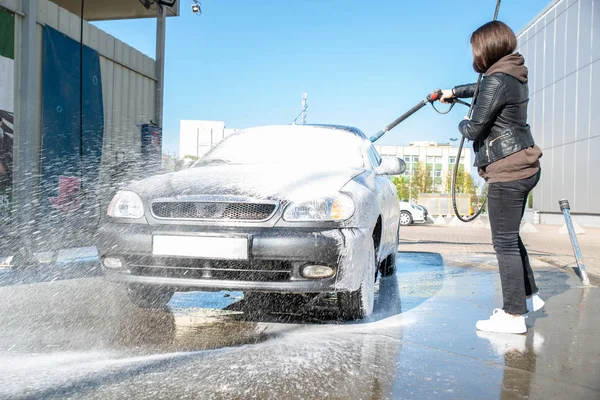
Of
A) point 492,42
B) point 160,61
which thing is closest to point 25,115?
point 160,61

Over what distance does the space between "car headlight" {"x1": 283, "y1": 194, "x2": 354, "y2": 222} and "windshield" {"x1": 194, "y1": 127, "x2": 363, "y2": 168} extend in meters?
0.88

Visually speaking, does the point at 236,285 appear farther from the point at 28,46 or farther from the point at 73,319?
the point at 28,46

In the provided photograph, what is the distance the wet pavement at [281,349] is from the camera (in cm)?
233

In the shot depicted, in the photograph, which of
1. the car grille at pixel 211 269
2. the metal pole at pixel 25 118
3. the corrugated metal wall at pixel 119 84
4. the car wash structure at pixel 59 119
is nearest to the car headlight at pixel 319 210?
the car grille at pixel 211 269

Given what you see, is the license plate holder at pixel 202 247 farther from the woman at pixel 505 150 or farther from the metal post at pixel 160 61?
the metal post at pixel 160 61

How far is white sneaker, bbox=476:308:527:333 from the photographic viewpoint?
11.1 feet

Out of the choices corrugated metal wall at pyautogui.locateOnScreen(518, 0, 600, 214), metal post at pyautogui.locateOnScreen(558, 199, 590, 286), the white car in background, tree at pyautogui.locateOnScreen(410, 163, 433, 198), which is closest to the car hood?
metal post at pyautogui.locateOnScreen(558, 199, 590, 286)

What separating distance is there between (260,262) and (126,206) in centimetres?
104

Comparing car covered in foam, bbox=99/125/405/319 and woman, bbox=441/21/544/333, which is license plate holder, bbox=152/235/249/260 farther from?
woman, bbox=441/21/544/333

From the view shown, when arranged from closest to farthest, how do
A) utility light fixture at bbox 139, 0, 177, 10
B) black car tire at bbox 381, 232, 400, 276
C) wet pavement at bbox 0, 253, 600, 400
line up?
wet pavement at bbox 0, 253, 600, 400, black car tire at bbox 381, 232, 400, 276, utility light fixture at bbox 139, 0, 177, 10

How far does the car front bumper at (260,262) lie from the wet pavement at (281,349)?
0.96 feet

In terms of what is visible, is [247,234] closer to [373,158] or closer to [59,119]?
[373,158]

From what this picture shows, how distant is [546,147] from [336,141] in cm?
2671

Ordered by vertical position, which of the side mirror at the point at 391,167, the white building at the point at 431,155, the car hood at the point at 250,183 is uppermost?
the white building at the point at 431,155
